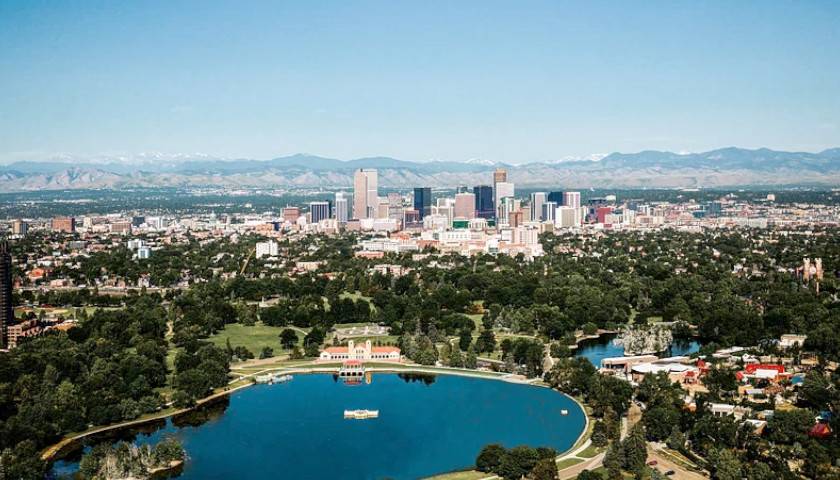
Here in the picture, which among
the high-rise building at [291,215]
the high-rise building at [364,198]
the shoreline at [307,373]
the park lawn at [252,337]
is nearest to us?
the shoreline at [307,373]

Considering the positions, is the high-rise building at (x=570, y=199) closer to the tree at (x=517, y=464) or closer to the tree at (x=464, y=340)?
the tree at (x=464, y=340)

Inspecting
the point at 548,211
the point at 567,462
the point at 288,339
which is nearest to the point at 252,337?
the point at 288,339

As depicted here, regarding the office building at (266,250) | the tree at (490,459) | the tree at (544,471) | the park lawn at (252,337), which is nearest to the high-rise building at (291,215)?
the office building at (266,250)

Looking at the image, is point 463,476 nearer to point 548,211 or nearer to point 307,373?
point 307,373

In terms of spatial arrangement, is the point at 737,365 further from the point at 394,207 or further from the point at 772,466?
the point at 394,207

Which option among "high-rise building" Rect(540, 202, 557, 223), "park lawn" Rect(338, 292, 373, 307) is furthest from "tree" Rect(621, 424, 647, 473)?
"high-rise building" Rect(540, 202, 557, 223)

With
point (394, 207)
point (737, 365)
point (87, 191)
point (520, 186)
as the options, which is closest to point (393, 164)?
point (520, 186)
